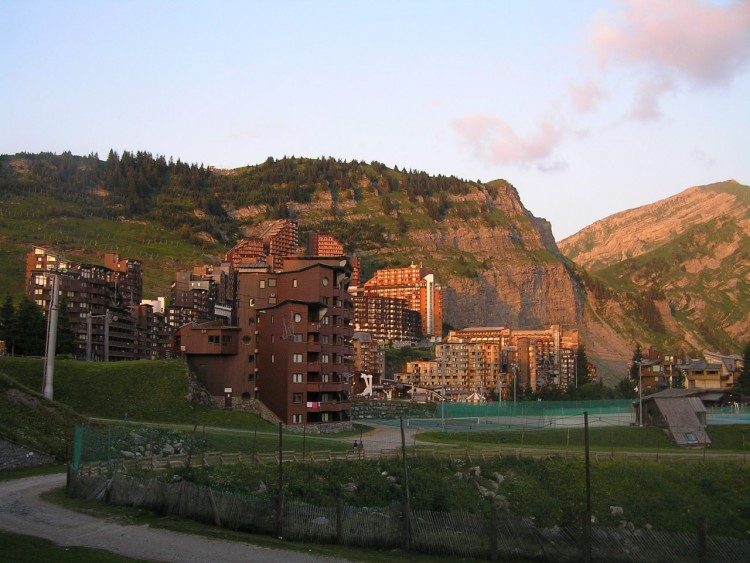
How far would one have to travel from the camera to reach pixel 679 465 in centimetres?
4644

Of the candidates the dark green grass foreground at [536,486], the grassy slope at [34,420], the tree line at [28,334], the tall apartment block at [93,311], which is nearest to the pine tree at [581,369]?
the tall apartment block at [93,311]

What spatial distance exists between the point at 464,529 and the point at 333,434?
4420 centimetres

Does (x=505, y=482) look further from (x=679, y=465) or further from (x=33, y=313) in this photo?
(x=33, y=313)

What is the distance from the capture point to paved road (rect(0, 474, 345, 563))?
21.9 meters

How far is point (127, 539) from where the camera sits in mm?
23344

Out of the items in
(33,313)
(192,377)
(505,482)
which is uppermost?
(33,313)

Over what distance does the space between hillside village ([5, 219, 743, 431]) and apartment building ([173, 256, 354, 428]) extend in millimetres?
94

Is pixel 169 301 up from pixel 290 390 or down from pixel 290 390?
up

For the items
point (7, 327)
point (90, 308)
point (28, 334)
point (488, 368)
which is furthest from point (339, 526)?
point (488, 368)

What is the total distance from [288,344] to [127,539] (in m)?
49.3

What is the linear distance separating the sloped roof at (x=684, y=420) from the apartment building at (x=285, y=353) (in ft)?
91.2

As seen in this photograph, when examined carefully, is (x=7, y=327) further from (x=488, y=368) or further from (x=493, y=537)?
(x=488, y=368)

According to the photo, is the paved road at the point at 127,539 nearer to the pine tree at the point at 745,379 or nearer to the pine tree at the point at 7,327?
the pine tree at the point at 7,327

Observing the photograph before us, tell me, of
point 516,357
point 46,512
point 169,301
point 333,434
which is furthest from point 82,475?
point 516,357
